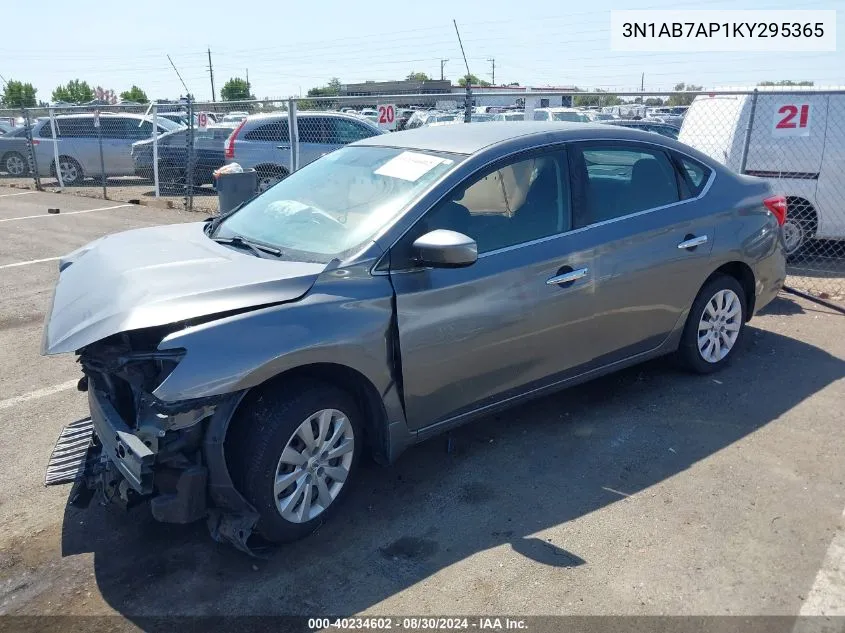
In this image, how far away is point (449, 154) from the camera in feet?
13.2

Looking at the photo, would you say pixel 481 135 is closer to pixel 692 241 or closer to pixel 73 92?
pixel 692 241

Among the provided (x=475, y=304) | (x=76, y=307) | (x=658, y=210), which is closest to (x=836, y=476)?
(x=658, y=210)

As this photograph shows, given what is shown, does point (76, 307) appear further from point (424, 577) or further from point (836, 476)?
point (836, 476)

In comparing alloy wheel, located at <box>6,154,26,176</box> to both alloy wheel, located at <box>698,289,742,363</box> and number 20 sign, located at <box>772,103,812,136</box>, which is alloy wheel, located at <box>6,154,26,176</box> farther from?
alloy wheel, located at <box>698,289,742,363</box>

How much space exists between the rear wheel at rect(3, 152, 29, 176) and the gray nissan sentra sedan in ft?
58.2

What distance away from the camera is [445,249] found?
3.41 meters

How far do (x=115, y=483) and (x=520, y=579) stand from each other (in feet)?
5.92

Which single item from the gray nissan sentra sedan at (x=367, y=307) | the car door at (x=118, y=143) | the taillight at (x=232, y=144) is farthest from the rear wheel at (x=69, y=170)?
the gray nissan sentra sedan at (x=367, y=307)

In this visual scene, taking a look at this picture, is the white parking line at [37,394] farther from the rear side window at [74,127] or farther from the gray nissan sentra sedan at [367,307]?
the rear side window at [74,127]

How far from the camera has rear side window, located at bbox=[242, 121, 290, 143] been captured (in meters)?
12.5

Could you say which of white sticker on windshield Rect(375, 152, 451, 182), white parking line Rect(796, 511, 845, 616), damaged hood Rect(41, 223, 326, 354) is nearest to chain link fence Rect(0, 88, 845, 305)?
white sticker on windshield Rect(375, 152, 451, 182)

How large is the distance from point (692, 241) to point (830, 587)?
235cm

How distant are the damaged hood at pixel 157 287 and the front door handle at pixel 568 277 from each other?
1.31 metres

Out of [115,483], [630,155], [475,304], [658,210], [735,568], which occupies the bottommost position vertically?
[735,568]
